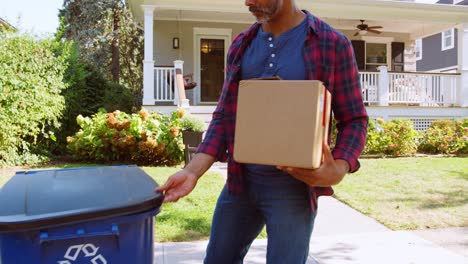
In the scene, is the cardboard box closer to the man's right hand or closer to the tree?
the man's right hand

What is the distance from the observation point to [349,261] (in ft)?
12.1

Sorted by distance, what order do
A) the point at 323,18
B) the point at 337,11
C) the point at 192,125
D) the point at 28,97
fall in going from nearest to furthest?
the point at 192,125 < the point at 28,97 < the point at 337,11 < the point at 323,18

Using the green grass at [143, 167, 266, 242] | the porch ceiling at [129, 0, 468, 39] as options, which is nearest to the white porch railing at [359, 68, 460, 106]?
the porch ceiling at [129, 0, 468, 39]

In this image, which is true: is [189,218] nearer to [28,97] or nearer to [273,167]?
[273,167]

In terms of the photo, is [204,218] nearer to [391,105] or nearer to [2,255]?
[2,255]

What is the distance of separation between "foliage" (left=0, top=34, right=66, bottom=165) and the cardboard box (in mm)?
7270

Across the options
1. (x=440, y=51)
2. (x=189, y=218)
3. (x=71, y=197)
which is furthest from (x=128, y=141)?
(x=440, y=51)

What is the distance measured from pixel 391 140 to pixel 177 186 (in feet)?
29.2

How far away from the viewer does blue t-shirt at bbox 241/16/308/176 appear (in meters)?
1.71

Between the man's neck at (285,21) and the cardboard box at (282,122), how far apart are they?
0.35 metres

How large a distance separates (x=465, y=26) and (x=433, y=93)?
2186 millimetres

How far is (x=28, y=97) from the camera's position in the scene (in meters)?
8.25

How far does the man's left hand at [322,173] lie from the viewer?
149 cm

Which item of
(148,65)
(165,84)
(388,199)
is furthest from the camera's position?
(165,84)
